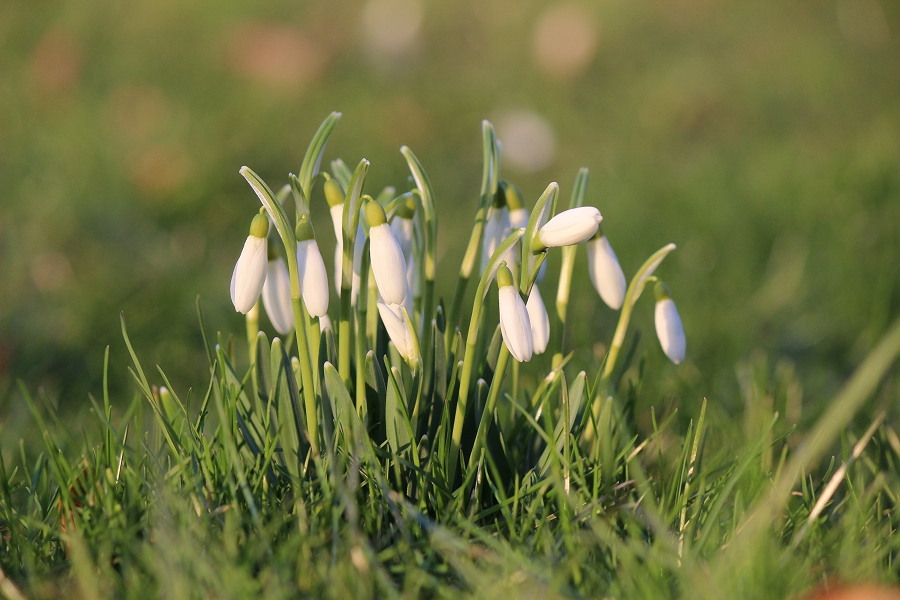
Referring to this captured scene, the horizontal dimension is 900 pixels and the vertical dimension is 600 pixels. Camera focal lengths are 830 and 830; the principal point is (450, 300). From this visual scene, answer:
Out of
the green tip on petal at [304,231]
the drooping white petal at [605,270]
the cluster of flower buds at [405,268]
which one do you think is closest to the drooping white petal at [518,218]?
the cluster of flower buds at [405,268]

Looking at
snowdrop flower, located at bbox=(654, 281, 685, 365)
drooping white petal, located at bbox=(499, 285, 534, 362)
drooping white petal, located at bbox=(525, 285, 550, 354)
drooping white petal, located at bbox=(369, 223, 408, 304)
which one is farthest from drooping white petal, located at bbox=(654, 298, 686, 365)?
drooping white petal, located at bbox=(369, 223, 408, 304)

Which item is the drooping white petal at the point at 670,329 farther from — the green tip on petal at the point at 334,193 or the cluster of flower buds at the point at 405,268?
the green tip on petal at the point at 334,193

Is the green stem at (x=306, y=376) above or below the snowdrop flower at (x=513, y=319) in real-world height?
below

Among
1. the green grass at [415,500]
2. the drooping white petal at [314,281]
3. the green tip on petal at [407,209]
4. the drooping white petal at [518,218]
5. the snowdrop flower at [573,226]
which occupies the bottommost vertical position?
the green grass at [415,500]

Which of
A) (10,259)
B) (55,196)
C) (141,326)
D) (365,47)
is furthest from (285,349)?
(365,47)

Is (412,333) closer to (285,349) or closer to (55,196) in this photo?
(285,349)

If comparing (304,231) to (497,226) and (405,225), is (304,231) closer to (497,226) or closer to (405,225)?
(405,225)

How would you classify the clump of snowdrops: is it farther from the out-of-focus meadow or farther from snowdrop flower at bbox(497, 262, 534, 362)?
the out-of-focus meadow

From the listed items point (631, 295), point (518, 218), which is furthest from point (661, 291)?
point (518, 218)
